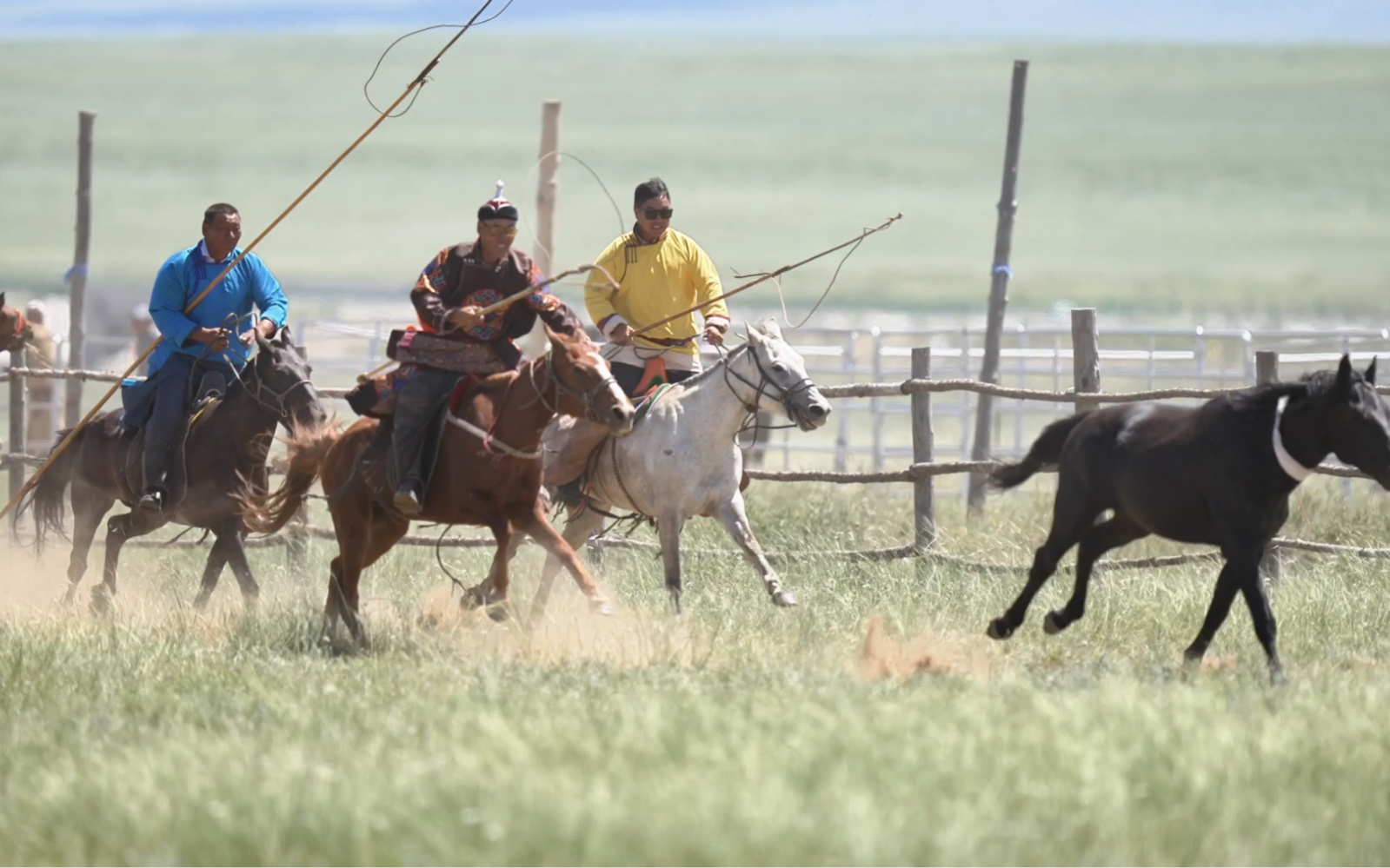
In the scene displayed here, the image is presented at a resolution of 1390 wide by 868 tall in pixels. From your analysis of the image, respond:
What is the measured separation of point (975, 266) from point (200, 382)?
64008 mm

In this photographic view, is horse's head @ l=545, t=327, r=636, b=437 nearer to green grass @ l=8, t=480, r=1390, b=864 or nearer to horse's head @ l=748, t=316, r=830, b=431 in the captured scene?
green grass @ l=8, t=480, r=1390, b=864

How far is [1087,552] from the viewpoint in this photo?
920cm

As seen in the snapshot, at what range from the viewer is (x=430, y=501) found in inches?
374

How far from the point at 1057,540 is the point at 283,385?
4436mm

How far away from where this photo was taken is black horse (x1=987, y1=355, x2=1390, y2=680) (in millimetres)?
8250

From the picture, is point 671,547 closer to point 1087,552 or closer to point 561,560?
point 561,560

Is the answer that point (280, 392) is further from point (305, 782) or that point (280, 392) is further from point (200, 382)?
point (305, 782)

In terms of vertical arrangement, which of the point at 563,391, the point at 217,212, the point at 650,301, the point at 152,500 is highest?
the point at 217,212

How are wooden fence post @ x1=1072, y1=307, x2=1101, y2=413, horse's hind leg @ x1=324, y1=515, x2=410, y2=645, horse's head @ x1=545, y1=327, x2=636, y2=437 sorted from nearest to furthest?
horse's head @ x1=545, y1=327, x2=636, y2=437 → horse's hind leg @ x1=324, y1=515, x2=410, y2=645 → wooden fence post @ x1=1072, y1=307, x2=1101, y2=413

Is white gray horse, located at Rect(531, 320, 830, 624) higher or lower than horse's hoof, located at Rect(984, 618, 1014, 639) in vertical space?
higher

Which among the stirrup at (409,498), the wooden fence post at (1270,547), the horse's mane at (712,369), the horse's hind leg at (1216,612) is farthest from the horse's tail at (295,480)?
the wooden fence post at (1270,547)

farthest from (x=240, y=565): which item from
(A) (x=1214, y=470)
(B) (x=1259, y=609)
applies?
(B) (x=1259, y=609)

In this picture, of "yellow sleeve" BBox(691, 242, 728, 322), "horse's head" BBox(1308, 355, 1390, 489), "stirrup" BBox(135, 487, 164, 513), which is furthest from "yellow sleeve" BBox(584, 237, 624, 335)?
"horse's head" BBox(1308, 355, 1390, 489)

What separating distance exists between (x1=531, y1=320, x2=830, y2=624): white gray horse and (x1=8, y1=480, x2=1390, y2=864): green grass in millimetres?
362
